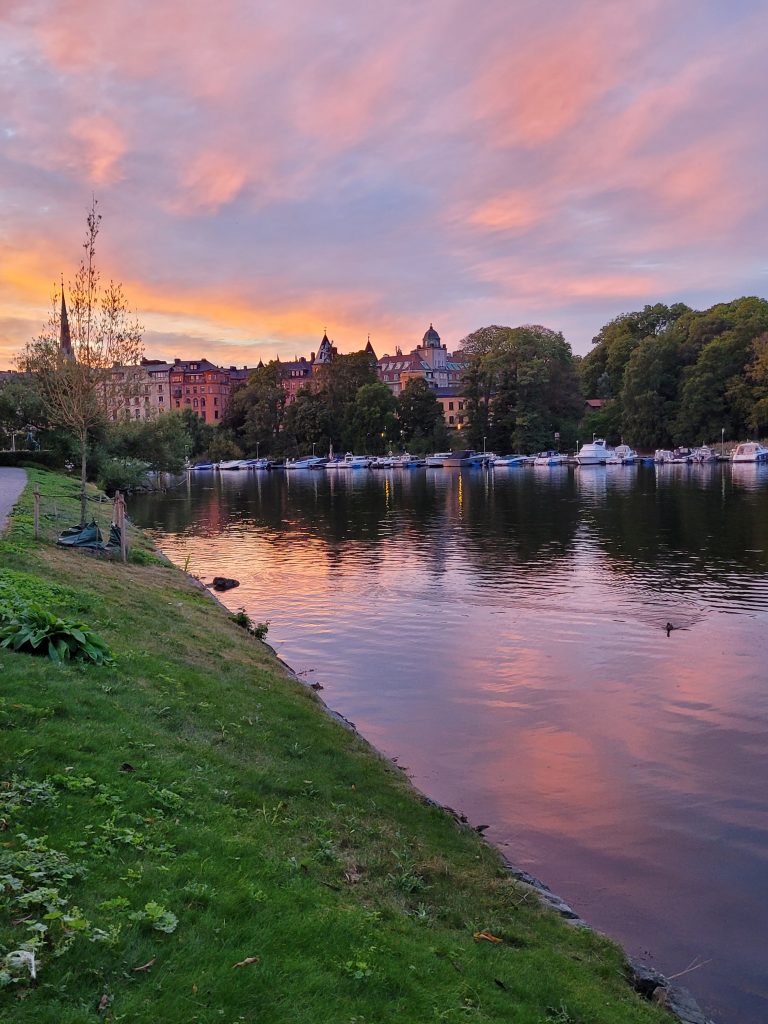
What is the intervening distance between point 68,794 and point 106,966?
233 centimetres

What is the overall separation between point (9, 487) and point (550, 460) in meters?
89.2

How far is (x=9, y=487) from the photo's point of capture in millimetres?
39250

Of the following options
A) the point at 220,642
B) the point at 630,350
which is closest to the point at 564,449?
the point at 630,350

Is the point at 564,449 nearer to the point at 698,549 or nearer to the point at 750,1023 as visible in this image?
the point at 698,549

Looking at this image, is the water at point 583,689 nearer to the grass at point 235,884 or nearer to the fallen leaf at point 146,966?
the grass at point 235,884

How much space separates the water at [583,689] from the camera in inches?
364

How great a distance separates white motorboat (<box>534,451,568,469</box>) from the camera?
→ 385ft

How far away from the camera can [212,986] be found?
15.9 ft

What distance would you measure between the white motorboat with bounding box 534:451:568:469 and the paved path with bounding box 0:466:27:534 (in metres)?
79.1

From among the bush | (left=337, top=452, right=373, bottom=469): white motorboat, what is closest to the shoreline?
the bush

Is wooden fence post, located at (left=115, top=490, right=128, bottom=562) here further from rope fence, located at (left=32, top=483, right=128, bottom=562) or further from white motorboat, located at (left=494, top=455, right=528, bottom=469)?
white motorboat, located at (left=494, top=455, right=528, bottom=469)

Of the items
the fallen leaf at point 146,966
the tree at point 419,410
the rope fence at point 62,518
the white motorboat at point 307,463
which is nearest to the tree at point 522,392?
the tree at point 419,410

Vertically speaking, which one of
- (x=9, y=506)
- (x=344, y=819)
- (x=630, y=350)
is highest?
(x=630, y=350)

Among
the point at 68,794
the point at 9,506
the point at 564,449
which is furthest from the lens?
the point at 564,449
